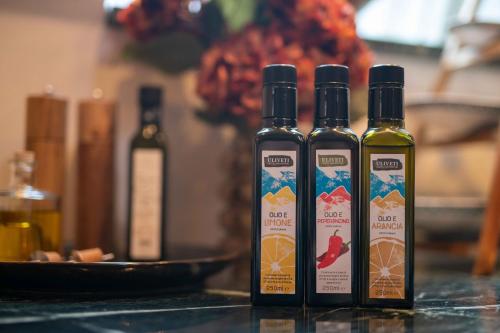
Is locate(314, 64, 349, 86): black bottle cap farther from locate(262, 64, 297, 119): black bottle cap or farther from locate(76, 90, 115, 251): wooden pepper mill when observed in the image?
locate(76, 90, 115, 251): wooden pepper mill

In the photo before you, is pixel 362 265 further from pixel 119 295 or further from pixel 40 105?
pixel 40 105

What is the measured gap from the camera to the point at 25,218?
2.63ft

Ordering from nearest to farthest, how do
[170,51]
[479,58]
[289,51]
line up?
1. [289,51]
2. [170,51]
3. [479,58]

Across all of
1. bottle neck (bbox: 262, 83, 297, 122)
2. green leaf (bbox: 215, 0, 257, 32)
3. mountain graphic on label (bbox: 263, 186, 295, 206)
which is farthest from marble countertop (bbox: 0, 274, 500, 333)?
green leaf (bbox: 215, 0, 257, 32)

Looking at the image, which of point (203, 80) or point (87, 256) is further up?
point (203, 80)

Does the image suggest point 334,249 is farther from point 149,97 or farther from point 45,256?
point 149,97

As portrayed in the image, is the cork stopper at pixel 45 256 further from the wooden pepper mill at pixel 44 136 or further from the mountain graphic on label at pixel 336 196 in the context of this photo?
the mountain graphic on label at pixel 336 196

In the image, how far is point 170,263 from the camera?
2.46ft

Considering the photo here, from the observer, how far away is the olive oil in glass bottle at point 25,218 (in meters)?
0.78

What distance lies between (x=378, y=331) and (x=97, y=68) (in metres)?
0.84

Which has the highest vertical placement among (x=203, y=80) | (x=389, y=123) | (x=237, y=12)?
(x=237, y=12)

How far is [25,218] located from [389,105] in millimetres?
492

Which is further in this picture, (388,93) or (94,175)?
(94,175)

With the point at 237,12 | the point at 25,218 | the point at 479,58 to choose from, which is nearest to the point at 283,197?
the point at 25,218
